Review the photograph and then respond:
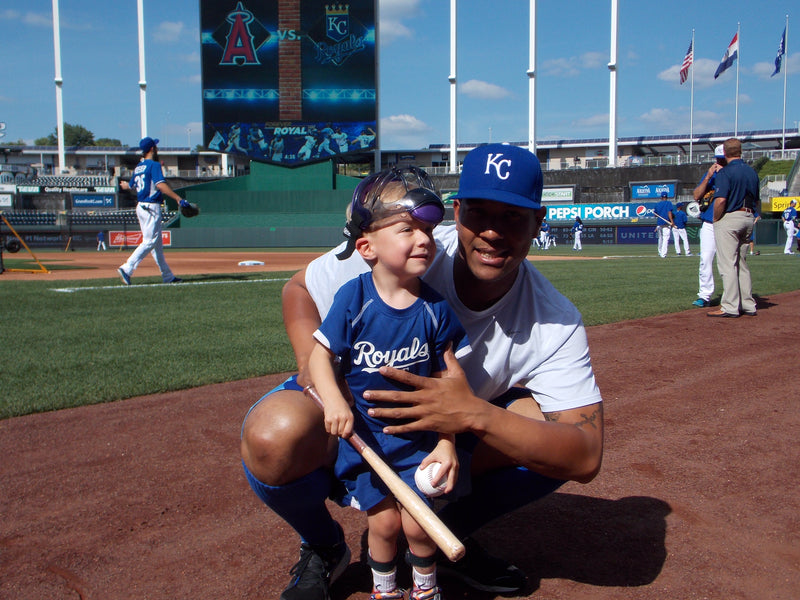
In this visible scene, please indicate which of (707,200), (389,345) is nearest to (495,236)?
(389,345)

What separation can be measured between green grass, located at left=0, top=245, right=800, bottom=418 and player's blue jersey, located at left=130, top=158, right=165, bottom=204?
145 cm

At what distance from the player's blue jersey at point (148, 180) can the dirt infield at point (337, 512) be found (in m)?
6.88

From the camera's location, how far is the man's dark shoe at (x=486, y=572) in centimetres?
224

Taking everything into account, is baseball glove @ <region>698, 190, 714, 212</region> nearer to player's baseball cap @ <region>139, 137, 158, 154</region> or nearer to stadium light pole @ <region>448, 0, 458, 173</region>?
player's baseball cap @ <region>139, 137, 158, 154</region>

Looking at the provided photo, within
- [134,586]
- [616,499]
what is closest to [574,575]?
[616,499]

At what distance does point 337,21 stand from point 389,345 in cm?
3983

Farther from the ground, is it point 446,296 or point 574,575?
point 446,296

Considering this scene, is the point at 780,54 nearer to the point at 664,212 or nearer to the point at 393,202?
the point at 664,212

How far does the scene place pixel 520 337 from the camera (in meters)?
2.34

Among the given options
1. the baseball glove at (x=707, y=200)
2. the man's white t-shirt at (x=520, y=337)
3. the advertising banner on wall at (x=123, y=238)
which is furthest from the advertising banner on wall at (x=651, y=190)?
the man's white t-shirt at (x=520, y=337)

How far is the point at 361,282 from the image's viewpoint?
2059 millimetres

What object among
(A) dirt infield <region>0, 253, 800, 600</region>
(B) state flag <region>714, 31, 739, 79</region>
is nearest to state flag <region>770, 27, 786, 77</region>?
(B) state flag <region>714, 31, 739, 79</region>

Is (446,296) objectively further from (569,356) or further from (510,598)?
(510,598)

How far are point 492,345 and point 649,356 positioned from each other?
3.97 metres
